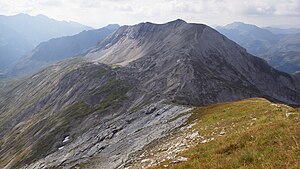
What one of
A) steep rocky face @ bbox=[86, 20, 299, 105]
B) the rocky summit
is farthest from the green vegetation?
steep rocky face @ bbox=[86, 20, 299, 105]

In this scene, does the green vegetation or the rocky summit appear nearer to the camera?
the rocky summit

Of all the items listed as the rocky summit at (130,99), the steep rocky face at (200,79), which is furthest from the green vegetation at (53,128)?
the steep rocky face at (200,79)

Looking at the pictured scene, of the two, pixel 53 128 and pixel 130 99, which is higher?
pixel 130 99

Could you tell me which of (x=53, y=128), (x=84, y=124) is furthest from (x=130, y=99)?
(x=53, y=128)

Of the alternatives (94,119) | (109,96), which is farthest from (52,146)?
(109,96)

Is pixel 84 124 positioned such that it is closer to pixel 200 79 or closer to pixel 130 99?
pixel 130 99

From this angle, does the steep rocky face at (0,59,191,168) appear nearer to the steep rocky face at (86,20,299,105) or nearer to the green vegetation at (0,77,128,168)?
the green vegetation at (0,77,128,168)

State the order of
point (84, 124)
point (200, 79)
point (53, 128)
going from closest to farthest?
point (84, 124)
point (200, 79)
point (53, 128)

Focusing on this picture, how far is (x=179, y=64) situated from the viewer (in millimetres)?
160500

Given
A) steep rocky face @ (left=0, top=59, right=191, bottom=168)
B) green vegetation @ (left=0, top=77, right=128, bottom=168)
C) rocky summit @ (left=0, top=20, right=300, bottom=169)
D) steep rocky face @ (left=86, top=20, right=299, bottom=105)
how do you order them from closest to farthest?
steep rocky face @ (left=0, top=59, right=191, bottom=168) → rocky summit @ (left=0, top=20, right=300, bottom=169) → green vegetation @ (left=0, top=77, right=128, bottom=168) → steep rocky face @ (left=86, top=20, right=299, bottom=105)

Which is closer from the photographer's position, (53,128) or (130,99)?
(130,99)

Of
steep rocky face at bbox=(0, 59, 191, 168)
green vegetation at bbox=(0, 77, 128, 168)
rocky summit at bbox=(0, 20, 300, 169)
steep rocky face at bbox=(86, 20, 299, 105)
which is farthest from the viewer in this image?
steep rocky face at bbox=(86, 20, 299, 105)

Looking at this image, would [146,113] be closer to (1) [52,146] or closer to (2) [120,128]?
(2) [120,128]

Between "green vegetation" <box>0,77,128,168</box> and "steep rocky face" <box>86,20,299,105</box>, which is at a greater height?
"steep rocky face" <box>86,20,299,105</box>
